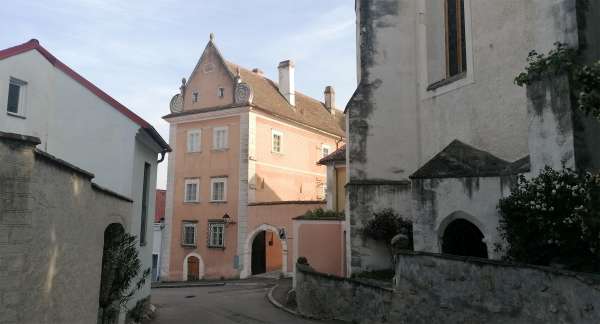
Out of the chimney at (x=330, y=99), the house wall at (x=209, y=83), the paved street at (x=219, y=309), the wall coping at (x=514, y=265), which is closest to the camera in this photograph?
the wall coping at (x=514, y=265)

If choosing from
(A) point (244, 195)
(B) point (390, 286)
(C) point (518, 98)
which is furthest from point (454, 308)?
(A) point (244, 195)

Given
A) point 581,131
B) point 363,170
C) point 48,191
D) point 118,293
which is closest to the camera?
point 48,191

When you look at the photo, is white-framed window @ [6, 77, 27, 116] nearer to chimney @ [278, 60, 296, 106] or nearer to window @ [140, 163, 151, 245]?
window @ [140, 163, 151, 245]

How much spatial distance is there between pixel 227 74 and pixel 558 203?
27.7 m

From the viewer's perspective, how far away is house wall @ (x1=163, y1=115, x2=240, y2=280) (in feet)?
104

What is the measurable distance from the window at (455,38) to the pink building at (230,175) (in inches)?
604

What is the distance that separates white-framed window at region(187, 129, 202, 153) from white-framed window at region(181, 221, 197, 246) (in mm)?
4777

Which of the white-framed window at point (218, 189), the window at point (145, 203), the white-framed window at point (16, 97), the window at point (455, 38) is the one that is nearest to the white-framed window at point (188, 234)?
the white-framed window at point (218, 189)

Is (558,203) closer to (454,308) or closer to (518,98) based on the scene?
(454,308)

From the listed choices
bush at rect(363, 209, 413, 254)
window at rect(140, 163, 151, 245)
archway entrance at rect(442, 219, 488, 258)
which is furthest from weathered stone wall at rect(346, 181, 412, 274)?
window at rect(140, 163, 151, 245)

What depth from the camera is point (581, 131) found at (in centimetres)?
900

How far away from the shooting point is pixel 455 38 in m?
15.1

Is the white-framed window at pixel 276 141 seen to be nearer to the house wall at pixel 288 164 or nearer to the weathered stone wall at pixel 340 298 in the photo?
the house wall at pixel 288 164

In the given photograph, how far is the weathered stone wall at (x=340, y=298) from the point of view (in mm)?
11825
